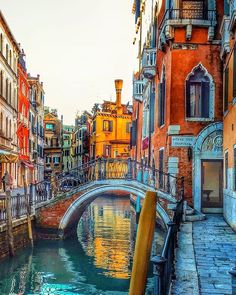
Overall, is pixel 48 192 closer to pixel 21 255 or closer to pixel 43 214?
pixel 43 214

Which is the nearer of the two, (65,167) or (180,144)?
(180,144)

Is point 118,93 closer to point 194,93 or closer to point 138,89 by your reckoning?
point 138,89

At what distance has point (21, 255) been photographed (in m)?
14.5

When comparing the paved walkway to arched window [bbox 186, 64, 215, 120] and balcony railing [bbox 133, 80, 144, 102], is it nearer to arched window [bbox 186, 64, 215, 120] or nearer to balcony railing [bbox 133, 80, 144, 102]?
arched window [bbox 186, 64, 215, 120]

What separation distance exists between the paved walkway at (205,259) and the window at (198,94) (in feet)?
15.8

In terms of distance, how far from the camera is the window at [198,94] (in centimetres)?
1584

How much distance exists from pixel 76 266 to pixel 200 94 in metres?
7.08

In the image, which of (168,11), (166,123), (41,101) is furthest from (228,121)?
(41,101)

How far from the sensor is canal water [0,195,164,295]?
37.6ft

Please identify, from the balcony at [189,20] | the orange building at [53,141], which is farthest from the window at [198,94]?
the orange building at [53,141]

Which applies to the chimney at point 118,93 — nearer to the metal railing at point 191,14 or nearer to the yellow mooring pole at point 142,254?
the metal railing at point 191,14

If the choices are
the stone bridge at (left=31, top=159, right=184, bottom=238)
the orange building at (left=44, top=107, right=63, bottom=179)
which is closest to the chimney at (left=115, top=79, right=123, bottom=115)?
the orange building at (left=44, top=107, right=63, bottom=179)

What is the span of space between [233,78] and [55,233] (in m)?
8.93

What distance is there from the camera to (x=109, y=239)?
723 inches
